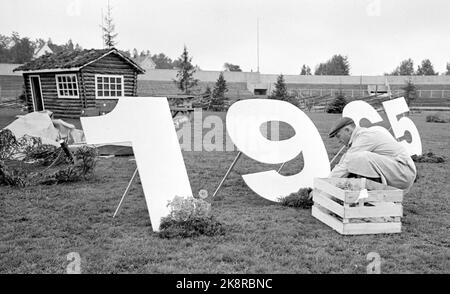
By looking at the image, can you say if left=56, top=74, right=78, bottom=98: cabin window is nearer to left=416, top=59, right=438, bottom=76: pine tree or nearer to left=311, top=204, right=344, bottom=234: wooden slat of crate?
left=311, top=204, right=344, bottom=234: wooden slat of crate

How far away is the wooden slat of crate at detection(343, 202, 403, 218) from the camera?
5051 millimetres

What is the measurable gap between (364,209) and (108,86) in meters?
15.4

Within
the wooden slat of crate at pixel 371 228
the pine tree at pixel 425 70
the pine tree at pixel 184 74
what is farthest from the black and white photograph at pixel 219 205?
the pine tree at pixel 425 70

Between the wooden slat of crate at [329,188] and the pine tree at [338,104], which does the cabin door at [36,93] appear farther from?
the pine tree at [338,104]

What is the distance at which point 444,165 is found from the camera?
1038 cm

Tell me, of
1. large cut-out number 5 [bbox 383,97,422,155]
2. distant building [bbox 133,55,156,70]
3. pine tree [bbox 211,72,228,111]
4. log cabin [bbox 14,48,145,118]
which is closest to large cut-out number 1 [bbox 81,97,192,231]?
large cut-out number 5 [bbox 383,97,422,155]

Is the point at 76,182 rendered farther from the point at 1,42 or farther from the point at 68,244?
the point at 68,244

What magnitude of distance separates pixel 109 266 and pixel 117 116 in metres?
2.06

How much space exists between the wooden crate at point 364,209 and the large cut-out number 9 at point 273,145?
1166mm

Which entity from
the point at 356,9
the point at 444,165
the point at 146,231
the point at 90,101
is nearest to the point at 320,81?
the point at 90,101

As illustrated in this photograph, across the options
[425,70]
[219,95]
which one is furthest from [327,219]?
[425,70]

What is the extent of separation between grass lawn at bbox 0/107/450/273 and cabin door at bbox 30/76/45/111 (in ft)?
42.2

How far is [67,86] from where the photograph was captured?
17219mm

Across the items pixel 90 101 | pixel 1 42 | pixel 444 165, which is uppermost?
pixel 1 42
